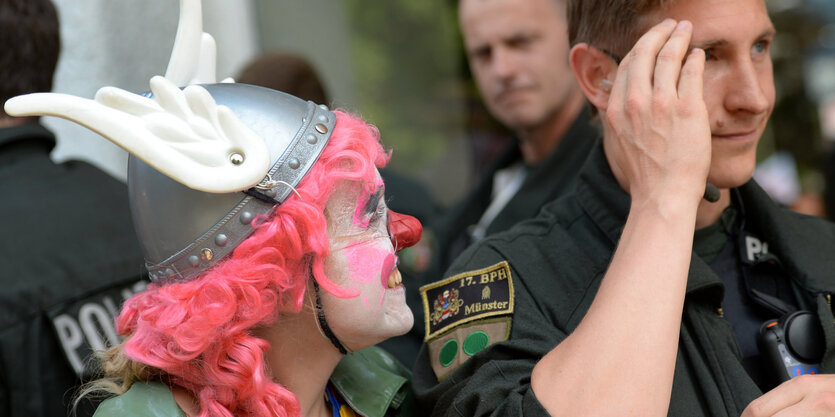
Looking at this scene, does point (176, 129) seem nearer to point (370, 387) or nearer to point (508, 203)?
point (370, 387)

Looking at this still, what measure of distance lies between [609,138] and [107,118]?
45.9 inches

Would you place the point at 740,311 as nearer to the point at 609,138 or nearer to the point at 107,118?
the point at 609,138

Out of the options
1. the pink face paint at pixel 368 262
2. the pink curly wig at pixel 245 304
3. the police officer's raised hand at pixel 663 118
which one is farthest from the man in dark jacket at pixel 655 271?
the pink curly wig at pixel 245 304

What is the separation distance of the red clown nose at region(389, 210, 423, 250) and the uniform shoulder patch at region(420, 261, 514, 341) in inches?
6.5

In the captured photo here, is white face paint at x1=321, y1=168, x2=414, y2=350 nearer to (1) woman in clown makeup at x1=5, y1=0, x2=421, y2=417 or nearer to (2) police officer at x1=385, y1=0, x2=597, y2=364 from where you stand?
(1) woman in clown makeup at x1=5, y1=0, x2=421, y2=417

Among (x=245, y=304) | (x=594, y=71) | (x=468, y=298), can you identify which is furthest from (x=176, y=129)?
(x=594, y=71)

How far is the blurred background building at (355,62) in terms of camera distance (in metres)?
3.57

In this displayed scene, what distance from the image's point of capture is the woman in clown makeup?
61.2 inches

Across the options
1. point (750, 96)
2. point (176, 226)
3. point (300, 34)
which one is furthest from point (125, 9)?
point (750, 96)

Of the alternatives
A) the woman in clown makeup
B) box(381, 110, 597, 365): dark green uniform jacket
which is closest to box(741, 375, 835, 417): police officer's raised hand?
the woman in clown makeup

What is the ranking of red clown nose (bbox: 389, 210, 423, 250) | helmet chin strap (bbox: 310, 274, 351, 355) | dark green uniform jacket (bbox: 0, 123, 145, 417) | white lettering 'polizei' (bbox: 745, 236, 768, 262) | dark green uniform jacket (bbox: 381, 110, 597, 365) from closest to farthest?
helmet chin strap (bbox: 310, 274, 351, 355) < red clown nose (bbox: 389, 210, 423, 250) < white lettering 'polizei' (bbox: 745, 236, 768, 262) < dark green uniform jacket (bbox: 0, 123, 145, 417) < dark green uniform jacket (bbox: 381, 110, 597, 365)

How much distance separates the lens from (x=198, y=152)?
1.55m

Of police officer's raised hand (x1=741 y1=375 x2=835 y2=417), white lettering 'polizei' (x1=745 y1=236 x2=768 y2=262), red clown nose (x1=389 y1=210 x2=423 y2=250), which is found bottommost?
police officer's raised hand (x1=741 y1=375 x2=835 y2=417)

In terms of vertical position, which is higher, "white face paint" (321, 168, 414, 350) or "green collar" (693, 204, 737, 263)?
"white face paint" (321, 168, 414, 350)
